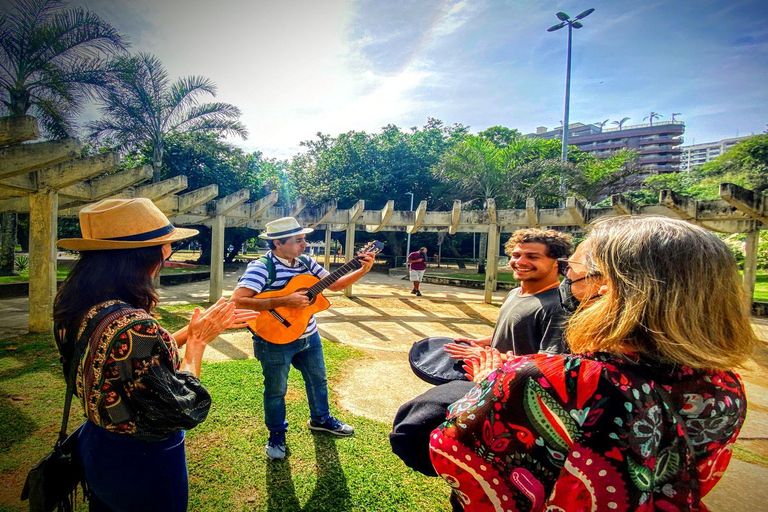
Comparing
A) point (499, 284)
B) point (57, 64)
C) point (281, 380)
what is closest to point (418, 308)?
point (499, 284)

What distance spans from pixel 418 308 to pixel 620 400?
8899 millimetres

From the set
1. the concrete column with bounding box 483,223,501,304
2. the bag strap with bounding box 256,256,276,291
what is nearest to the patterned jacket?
the bag strap with bounding box 256,256,276,291

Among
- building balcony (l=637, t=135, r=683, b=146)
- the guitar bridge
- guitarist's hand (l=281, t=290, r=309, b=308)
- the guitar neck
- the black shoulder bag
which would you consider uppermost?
building balcony (l=637, t=135, r=683, b=146)

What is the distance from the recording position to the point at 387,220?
10523 mm

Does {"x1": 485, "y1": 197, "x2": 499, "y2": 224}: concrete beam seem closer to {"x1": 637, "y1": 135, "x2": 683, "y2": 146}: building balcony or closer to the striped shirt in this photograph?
the striped shirt

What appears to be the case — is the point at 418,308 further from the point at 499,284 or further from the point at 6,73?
the point at 6,73

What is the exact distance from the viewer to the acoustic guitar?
2756 mm

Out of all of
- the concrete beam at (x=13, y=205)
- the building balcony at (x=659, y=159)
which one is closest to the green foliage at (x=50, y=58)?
the concrete beam at (x=13, y=205)

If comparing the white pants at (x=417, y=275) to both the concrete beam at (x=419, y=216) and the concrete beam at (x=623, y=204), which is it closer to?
the concrete beam at (x=419, y=216)

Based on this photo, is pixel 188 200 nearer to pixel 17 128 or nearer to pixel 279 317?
pixel 17 128

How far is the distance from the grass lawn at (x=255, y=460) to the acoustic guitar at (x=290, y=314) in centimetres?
96

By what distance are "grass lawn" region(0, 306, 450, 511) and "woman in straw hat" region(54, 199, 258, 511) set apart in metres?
1.06

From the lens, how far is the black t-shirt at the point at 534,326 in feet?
6.36

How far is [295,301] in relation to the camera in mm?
2881
